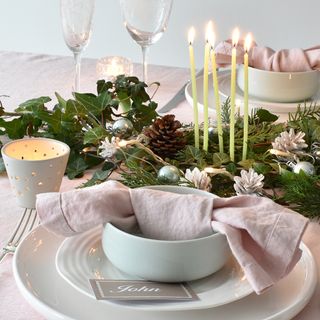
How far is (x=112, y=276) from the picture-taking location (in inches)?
24.0

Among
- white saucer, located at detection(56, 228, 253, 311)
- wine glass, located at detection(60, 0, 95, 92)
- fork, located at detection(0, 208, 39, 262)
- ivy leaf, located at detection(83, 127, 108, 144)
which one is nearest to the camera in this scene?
white saucer, located at detection(56, 228, 253, 311)

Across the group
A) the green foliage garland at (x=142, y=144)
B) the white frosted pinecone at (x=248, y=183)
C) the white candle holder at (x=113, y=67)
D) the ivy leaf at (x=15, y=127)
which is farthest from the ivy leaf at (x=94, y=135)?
the white candle holder at (x=113, y=67)

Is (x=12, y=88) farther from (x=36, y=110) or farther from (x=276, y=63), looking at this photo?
(x=276, y=63)

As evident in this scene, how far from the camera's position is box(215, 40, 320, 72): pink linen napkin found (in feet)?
3.84

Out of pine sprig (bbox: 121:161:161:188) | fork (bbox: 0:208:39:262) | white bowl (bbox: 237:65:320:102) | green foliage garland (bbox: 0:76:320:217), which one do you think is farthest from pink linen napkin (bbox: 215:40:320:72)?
fork (bbox: 0:208:39:262)

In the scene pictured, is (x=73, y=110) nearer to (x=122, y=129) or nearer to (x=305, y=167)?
(x=122, y=129)

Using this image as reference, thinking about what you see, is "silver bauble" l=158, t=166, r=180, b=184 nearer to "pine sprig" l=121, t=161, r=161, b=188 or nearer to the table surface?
"pine sprig" l=121, t=161, r=161, b=188

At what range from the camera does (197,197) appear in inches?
24.2

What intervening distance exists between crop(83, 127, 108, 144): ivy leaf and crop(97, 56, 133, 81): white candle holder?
453 millimetres

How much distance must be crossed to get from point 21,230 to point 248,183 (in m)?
0.25

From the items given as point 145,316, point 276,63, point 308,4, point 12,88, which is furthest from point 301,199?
point 308,4

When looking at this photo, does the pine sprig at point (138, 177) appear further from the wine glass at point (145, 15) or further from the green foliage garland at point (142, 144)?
the wine glass at point (145, 15)

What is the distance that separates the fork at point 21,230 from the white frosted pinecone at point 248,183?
0.72ft

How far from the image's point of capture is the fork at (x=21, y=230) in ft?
2.30
